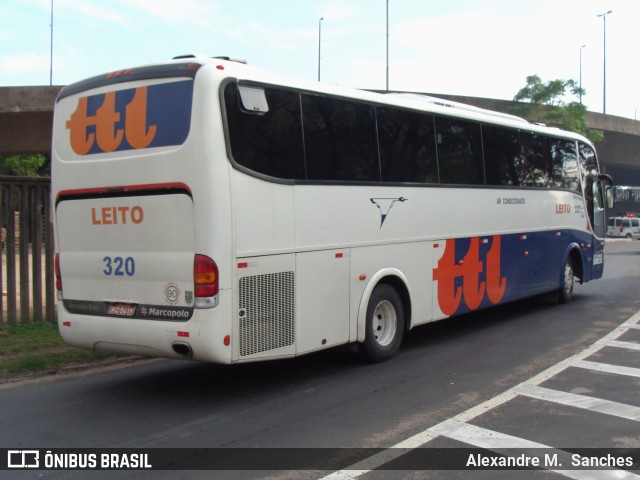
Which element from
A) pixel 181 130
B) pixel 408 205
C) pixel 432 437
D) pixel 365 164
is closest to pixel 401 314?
pixel 408 205

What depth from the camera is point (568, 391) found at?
7.39 metres

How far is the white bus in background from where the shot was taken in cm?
675

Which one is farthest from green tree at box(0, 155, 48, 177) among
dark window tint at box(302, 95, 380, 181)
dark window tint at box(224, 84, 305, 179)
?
dark window tint at box(224, 84, 305, 179)

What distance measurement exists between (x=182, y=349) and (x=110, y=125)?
2536 millimetres

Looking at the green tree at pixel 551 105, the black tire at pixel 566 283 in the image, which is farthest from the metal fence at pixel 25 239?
the green tree at pixel 551 105

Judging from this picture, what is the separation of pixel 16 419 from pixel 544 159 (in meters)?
10.2

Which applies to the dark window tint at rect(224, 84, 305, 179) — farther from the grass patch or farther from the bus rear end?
the grass patch

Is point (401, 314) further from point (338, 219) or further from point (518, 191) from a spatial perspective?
point (518, 191)

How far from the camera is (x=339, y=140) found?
8.34m

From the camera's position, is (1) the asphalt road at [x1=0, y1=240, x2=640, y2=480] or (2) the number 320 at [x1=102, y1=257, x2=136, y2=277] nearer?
(1) the asphalt road at [x1=0, y1=240, x2=640, y2=480]

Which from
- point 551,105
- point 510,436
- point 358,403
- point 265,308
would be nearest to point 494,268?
point 358,403

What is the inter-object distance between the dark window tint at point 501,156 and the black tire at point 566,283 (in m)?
2.75

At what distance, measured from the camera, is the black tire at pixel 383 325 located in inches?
346

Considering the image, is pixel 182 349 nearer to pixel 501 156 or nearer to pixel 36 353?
pixel 36 353
